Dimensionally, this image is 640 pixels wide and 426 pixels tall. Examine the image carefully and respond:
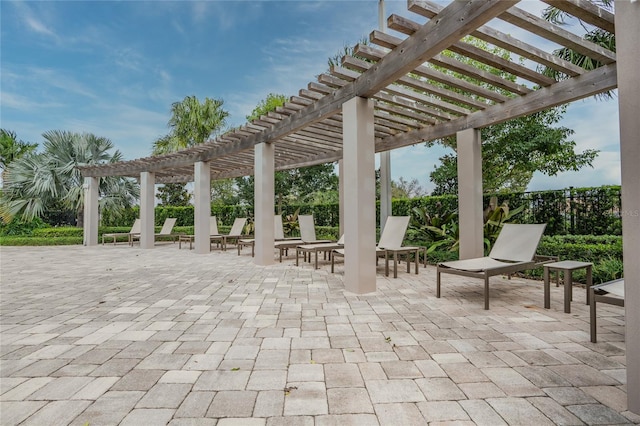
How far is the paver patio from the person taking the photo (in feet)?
6.34

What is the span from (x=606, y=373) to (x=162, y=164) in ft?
45.8

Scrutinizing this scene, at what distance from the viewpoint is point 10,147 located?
2764 centimetres

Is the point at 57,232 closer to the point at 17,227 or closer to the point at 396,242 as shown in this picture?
the point at 17,227

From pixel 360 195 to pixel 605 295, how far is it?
3206 millimetres

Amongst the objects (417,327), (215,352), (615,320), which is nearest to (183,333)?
(215,352)

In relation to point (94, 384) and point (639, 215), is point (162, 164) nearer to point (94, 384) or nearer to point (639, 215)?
point (94, 384)

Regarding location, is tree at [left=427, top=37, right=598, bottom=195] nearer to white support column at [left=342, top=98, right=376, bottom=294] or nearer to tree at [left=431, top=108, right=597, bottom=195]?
tree at [left=431, top=108, right=597, bottom=195]

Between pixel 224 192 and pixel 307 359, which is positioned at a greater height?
pixel 224 192

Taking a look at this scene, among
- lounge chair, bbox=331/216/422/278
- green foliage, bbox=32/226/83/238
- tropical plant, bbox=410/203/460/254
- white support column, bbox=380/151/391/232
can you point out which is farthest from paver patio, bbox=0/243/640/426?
green foliage, bbox=32/226/83/238

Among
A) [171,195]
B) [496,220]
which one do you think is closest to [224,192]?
[171,195]

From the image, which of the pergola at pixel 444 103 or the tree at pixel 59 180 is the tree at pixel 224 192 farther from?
the pergola at pixel 444 103

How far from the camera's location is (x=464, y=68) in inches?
181

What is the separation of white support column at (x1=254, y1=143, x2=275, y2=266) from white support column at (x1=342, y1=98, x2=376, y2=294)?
3534 millimetres

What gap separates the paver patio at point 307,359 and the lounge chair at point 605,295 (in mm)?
212
